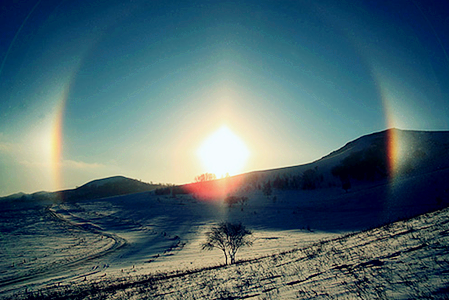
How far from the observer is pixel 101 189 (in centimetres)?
19488

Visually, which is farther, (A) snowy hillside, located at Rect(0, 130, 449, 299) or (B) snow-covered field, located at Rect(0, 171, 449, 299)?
(A) snowy hillside, located at Rect(0, 130, 449, 299)

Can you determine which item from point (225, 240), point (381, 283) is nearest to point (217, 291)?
point (381, 283)

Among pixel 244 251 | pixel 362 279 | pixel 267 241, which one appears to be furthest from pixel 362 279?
pixel 267 241

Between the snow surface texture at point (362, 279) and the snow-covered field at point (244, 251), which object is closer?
the snow surface texture at point (362, 279)

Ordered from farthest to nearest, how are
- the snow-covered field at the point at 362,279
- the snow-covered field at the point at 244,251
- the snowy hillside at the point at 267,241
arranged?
the snowy hillside at the point at 267,241, the snow-covered field at the point at 244,251, the snow-covered field at the point at 362,279

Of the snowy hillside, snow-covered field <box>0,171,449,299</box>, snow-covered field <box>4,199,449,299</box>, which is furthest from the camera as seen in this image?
the snowy hillside

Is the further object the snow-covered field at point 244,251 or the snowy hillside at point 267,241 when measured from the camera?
the snowy hillside at point 267,241

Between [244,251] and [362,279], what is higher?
[362,279]

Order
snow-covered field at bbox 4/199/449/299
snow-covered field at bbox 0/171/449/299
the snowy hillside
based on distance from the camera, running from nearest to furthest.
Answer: snow-covered field at bbox 4/199/449/299 → snow-covered field at bbox 0/171/449/299 → the snowy hillside

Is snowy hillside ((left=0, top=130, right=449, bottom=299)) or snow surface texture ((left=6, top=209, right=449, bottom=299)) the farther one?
snowy hillside ((left=0, top=130, right=449, bottom=299))

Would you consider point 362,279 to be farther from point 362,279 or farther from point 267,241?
point 267,241

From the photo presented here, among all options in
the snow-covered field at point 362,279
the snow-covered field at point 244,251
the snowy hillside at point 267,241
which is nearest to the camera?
the snow-covered field at point 362,279

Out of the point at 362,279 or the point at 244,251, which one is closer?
the point at 362,279

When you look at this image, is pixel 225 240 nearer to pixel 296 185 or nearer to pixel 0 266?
pixel 0 266
